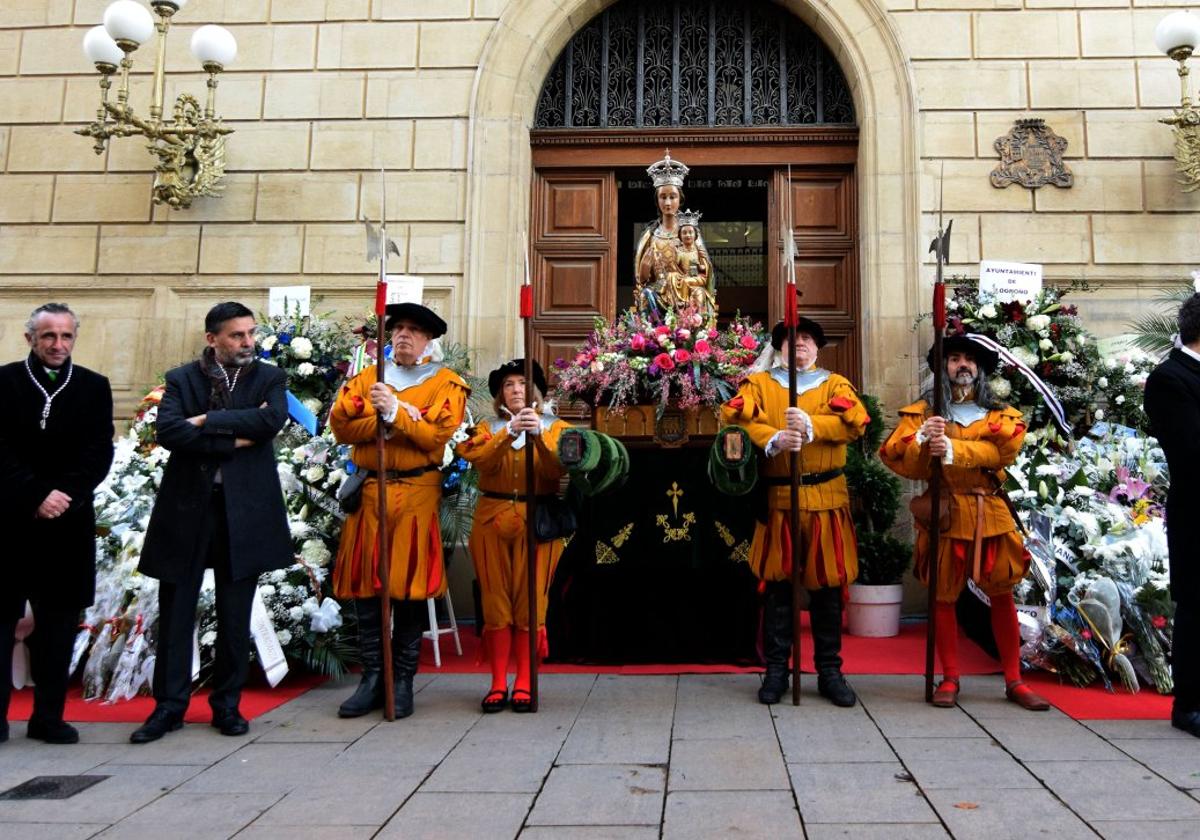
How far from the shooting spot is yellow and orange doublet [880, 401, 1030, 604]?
176 inches

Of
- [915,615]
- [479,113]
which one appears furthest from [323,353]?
[915,615]

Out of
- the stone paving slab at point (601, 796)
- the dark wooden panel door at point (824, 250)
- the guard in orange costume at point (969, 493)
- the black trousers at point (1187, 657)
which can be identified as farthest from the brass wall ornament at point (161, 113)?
the black trousers at point (1187, 657)

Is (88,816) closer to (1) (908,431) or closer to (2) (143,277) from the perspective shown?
(1) (908,431)

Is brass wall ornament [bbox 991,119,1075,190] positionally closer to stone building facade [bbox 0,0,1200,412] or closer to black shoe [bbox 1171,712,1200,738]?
stone building facade [bbox 0,0,1200,412]

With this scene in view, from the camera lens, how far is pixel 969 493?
4.62 m

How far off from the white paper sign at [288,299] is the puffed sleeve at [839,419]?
4743mm

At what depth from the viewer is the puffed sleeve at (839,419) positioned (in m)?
4.61

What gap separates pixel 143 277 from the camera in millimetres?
7977

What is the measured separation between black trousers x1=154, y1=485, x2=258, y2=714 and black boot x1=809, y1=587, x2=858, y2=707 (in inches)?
111

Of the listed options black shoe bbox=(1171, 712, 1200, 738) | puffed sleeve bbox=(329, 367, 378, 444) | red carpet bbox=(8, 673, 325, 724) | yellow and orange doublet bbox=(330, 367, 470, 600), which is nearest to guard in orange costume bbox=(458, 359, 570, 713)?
yellow and orange doublet bbox=(330, 367, 470, 600)

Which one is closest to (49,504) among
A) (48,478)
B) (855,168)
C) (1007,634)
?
(48,478)

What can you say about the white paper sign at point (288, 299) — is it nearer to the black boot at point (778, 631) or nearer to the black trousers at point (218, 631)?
the black trousers at point (218, 631)

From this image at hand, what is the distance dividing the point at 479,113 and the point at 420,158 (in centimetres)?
64

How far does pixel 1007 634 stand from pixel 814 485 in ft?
4.01
